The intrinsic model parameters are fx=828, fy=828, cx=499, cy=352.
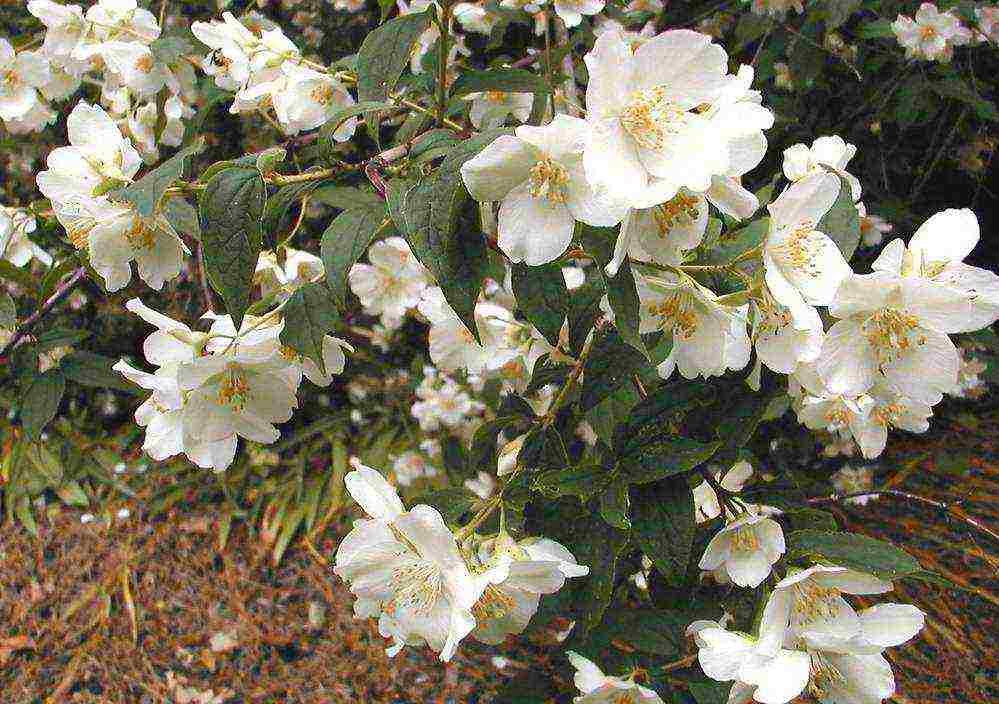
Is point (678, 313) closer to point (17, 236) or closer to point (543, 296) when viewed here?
point (543, 296)

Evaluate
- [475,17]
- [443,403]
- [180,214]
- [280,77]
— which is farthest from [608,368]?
[443,403]

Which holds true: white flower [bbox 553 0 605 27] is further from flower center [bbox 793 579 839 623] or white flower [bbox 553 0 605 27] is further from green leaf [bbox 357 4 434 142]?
flower center [bbox 793 579 839 623]

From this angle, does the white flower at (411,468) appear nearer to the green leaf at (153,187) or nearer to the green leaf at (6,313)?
the green leaf at (6,313)

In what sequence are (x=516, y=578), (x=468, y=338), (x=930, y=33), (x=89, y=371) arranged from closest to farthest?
1. (x=516, y=578)
2. (x=468, y=338)
3. (x=89, y=371)
4. (x=930, y=33)

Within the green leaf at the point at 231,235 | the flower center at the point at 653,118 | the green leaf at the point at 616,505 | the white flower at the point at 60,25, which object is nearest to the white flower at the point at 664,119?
the flower center at the point at 653,118

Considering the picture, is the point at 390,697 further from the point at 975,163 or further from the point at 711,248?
the point at 975,163

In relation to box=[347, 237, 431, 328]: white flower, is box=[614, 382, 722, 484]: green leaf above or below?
above

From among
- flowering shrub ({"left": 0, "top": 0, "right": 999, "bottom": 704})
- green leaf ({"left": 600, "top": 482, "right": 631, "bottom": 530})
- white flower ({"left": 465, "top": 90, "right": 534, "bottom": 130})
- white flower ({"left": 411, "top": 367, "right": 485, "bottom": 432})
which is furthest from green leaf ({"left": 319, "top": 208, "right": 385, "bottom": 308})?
white flower ({"left": 411, "top": 367, "right": 485, "bottom": 432})
